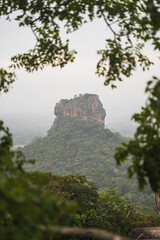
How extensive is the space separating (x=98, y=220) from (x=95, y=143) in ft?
203

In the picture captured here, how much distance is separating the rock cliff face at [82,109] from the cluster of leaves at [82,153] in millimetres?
1572

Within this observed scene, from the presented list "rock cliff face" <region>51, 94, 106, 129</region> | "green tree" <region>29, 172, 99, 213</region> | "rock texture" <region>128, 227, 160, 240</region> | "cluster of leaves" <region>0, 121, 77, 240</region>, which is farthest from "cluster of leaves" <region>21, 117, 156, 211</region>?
"cluster of leaves" <region>0, 121, 77, 240</region>

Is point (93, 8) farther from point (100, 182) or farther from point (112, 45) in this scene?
point (100, 182)

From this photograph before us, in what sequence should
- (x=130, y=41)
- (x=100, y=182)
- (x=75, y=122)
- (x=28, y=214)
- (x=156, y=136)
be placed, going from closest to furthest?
(x=28, y=214) < (x=156, y=136) < (x=130, y=41) < (x=100, y=182) < (x=75, y=122)

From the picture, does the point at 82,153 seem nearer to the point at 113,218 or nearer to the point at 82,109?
the point at 82,109

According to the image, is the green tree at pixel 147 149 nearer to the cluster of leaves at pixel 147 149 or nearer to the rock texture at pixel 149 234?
the cluster of leaves at pixel 147 149

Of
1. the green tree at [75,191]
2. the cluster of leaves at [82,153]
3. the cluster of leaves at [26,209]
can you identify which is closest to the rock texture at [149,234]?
the green tree at [75,191]

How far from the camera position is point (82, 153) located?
217ft

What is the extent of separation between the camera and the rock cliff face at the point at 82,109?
73094mm

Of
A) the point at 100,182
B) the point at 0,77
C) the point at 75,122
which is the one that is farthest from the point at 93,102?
the point at 0,77

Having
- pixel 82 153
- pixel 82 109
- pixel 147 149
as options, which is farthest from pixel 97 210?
pixel 82 109

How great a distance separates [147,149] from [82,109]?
239 feet

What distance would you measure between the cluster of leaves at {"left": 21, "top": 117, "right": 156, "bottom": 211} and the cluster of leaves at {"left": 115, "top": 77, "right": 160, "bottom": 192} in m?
44.5

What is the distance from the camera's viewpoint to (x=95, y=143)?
71625 millimetres
